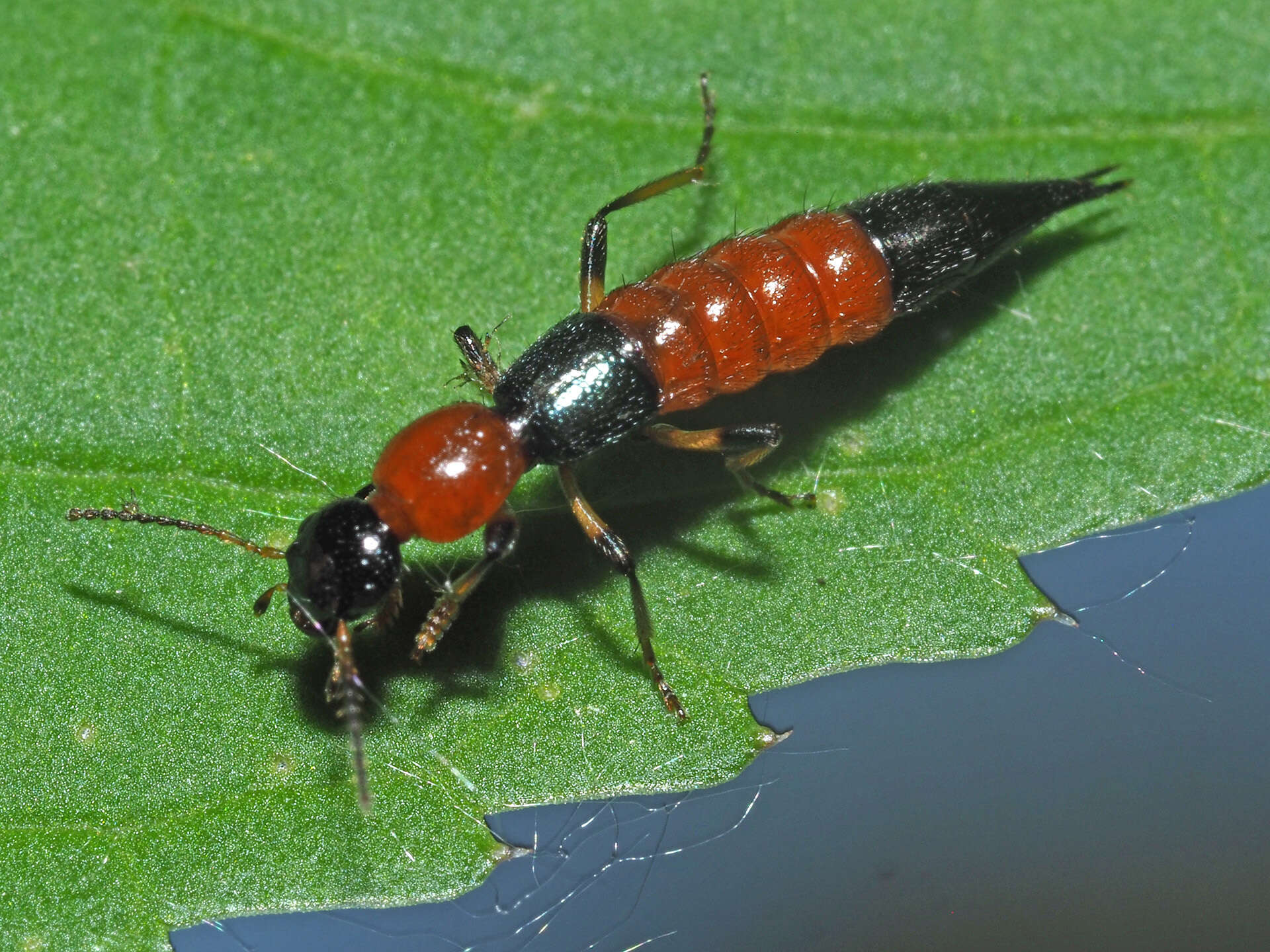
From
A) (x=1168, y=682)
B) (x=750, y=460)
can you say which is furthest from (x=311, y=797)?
(x=1168, y=682)

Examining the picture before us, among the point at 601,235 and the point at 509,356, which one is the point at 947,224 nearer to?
the point at 601,235

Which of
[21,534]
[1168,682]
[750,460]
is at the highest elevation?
[750,460]

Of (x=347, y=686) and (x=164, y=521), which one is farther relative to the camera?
(x=164, y=521)

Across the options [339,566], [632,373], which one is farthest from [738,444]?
[339,566]

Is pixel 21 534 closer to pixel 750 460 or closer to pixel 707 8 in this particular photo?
pixel 750 460

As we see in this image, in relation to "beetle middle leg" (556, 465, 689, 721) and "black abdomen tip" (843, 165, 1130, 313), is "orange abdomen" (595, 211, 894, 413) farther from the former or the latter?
"beetle middle leg" (556, 465, 689, 721)

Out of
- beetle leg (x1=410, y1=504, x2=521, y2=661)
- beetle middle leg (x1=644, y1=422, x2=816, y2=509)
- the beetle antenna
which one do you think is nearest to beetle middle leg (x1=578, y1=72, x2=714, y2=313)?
beetle middle leg (x1=644, y1=422, x2=816, y2=509)
